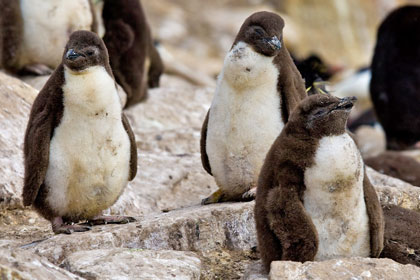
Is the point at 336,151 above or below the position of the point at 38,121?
above

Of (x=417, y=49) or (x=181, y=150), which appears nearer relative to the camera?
(x=181, y=150)

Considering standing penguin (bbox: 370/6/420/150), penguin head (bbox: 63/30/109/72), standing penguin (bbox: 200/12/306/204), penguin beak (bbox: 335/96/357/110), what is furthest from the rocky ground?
standing penguin (bbox: 370/6/420/150)

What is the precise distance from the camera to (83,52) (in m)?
5.64

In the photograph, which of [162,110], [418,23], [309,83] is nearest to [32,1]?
[162,110]

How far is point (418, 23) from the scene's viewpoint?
13258mm

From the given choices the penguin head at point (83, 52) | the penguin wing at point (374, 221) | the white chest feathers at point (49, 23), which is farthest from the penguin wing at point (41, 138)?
the white chest feathers at point (49, 23)

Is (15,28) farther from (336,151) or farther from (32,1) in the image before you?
(336,151)

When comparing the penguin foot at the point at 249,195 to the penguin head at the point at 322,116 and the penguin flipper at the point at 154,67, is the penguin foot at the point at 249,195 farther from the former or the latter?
the penguin flipper at the point at 154,67

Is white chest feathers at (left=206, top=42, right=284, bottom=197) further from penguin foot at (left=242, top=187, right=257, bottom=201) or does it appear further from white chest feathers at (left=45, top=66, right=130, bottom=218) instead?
white chest feathers at (left=45, top=66, right=130, bottom=218)

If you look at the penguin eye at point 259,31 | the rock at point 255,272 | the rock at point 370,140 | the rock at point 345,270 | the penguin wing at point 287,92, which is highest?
the penguin eye at point 259,31

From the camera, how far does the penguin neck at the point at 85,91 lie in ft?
18.5

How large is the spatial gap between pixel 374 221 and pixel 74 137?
2040mm

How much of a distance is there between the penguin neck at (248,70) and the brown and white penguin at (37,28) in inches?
137

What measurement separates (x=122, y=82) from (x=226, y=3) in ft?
57.7
